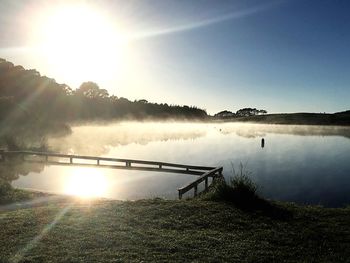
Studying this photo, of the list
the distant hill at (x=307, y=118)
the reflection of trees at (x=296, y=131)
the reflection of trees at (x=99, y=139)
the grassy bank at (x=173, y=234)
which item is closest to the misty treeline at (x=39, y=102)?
the reflection of trees at (x=99, y=139)

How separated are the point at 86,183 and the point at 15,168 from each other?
857cm

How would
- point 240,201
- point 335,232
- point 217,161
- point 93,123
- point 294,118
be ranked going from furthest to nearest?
1. point 294,118
2. point 93,123
3. point 217,161
4. point 240,201
5. point 335,232

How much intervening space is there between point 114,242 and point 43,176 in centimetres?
2078

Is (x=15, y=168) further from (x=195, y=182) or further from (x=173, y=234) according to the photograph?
(x=173, y=234)

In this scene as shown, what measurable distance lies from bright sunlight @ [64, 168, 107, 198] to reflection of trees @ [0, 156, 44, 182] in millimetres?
3850

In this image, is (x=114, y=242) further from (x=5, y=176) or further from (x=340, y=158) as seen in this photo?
(x=340, y=158)

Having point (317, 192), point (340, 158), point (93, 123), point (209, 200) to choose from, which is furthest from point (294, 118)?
point (209, 200)

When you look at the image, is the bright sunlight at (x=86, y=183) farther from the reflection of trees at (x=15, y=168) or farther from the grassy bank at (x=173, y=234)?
the grassy bank at (x=173, y=234)

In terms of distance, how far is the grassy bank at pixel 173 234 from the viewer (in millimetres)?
8578

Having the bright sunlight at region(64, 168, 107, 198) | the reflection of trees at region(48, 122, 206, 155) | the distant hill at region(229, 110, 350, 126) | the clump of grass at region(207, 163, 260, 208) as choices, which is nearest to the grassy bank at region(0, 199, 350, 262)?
the clump of grass at region(207, 163, 260, 208)

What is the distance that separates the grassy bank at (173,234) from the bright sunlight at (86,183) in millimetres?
9902

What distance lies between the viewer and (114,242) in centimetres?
945

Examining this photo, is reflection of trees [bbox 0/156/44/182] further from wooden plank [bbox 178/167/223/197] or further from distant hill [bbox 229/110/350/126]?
distant hill [bbox 229/110/350/126]

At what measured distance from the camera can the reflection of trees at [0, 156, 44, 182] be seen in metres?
27.5
